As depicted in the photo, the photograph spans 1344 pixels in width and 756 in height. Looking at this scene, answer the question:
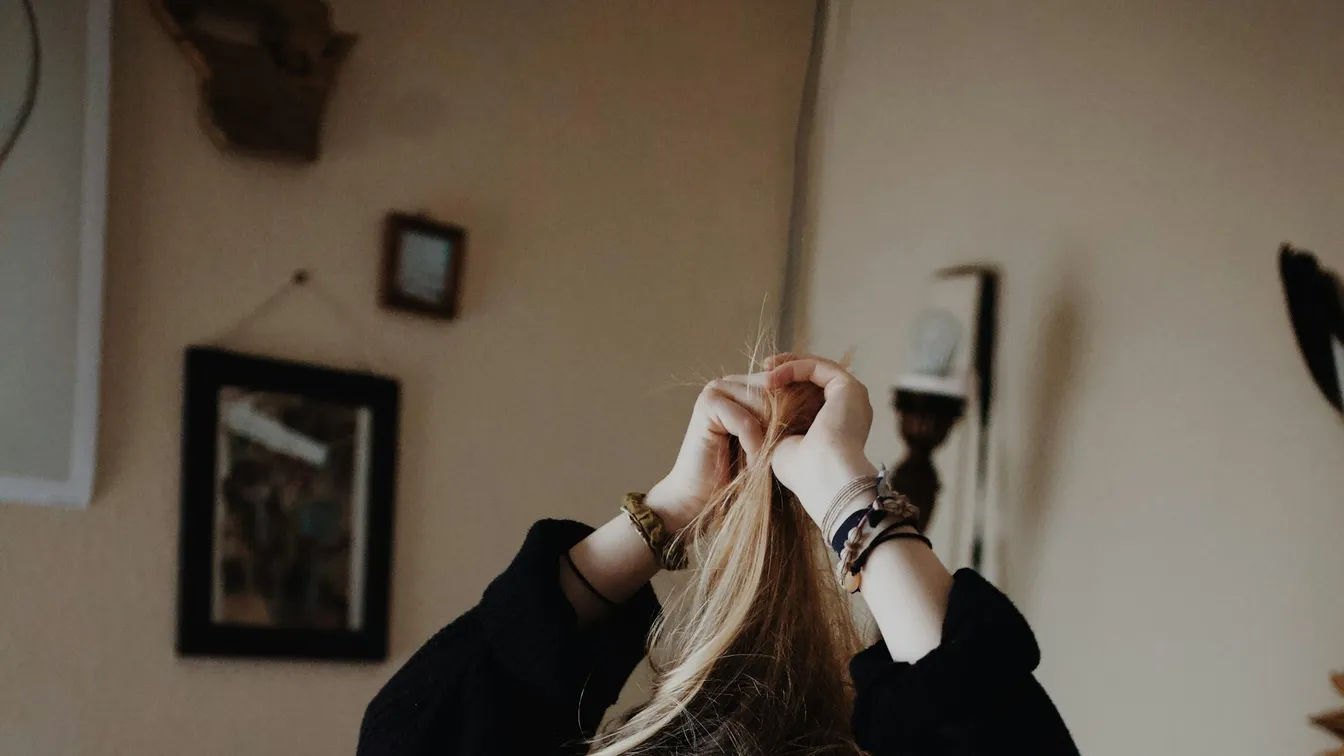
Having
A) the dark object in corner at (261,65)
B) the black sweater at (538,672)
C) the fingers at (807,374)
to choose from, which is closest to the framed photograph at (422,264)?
the dark object in corner at (261,65)

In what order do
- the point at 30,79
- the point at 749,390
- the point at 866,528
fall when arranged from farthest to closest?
the point at 30,79
the point at 749,390
the point at 866,528

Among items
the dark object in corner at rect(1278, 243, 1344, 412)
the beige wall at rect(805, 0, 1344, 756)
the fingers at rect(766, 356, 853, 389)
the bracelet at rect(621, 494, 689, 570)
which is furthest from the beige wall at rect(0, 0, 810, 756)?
the dark object in corner at rect(1278, 243, 1344, 412)

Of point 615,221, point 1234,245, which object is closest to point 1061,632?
point 1234,245

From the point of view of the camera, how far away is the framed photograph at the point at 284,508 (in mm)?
1023

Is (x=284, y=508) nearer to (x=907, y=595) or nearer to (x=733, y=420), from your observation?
(x=733, y=420)

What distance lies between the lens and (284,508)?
1076 millimetres

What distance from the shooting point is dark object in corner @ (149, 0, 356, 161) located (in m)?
1.02

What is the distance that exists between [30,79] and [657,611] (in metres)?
0.79

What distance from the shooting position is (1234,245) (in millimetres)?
988

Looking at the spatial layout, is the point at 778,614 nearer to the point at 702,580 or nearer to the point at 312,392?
the point at 702,580

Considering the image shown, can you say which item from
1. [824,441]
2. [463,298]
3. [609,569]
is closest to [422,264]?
[463,298]

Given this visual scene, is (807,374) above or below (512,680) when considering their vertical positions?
above

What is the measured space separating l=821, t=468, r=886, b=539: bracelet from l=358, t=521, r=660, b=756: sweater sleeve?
0.73 feet

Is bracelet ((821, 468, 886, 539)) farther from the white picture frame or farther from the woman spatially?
the white picture frame
